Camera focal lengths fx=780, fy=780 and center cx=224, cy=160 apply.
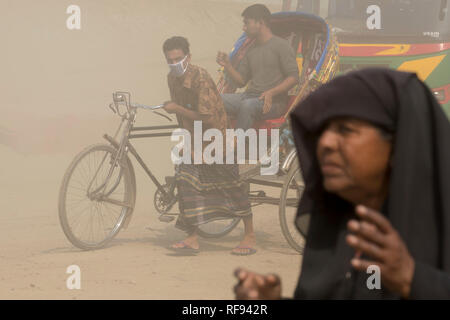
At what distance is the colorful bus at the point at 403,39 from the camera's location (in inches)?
434

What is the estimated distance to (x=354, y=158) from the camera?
5.73ft

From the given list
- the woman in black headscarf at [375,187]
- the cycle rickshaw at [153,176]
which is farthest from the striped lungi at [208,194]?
the woman in black headscarf at [375,187]

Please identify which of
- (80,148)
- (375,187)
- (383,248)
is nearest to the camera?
(383,248)

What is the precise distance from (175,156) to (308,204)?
5.38m

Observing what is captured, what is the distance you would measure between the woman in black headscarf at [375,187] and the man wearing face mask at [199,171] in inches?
206

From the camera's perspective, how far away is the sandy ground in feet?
20.3

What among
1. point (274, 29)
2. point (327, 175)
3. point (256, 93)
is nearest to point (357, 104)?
point (327, 175)

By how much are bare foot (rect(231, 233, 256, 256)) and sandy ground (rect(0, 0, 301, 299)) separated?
96 mm

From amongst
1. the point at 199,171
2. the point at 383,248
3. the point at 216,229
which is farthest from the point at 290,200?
the point at 383,248

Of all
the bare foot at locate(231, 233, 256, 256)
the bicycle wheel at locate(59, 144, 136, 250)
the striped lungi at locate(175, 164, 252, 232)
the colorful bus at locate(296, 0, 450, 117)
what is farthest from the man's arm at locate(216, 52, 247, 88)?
the colorful bus at locate(296, 0, 450, 117)

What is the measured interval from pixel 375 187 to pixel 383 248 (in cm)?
28

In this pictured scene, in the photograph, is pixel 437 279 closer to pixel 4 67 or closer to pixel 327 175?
pixel 327 175

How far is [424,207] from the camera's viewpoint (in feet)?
5.49

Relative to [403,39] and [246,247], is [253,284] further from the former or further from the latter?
[403,39]
